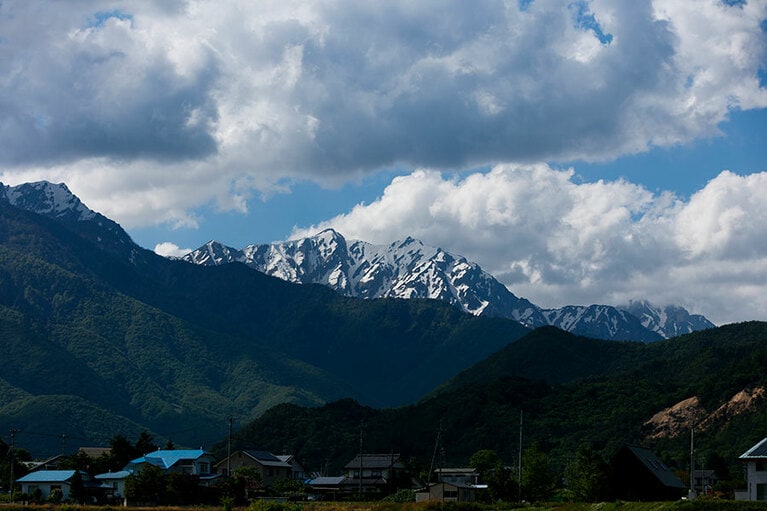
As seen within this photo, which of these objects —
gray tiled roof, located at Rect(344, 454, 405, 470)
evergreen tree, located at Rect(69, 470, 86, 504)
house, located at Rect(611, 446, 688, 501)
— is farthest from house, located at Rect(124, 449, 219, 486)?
house, located at Rect(611, 446, 688, 501)

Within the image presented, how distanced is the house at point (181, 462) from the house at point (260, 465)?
1471 cm

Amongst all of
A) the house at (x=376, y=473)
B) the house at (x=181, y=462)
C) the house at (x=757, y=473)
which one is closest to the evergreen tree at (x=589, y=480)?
the house at (x=757, y=473)

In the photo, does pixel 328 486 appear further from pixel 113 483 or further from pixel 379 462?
pixel 113 483

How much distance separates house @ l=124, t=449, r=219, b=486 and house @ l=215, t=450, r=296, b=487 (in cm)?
1471

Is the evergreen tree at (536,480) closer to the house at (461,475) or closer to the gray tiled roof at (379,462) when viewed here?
Result: the house at (461,475)

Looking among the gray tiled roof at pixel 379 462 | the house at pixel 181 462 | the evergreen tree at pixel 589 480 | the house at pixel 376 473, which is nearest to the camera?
A: the evergreen tree at pixel 589 480

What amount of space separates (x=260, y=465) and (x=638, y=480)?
62878mm

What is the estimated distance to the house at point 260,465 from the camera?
472 ft

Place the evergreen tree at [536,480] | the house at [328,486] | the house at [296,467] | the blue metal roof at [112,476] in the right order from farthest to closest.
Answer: the house at [296,467] → the house at [328,486] → the blue metal roof at [112,476] → the evergreen tree at [536,480]

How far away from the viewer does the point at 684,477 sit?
390ft

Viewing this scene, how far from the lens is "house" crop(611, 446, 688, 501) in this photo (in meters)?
94.2

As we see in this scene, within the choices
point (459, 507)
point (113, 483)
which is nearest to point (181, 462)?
point (113, 483)

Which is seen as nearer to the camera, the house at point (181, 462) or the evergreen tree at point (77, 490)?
the evergreen tree at point (77, 490)

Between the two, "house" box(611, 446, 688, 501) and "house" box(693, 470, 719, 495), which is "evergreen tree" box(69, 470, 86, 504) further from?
"house" box(693, 470, 719, 495)
